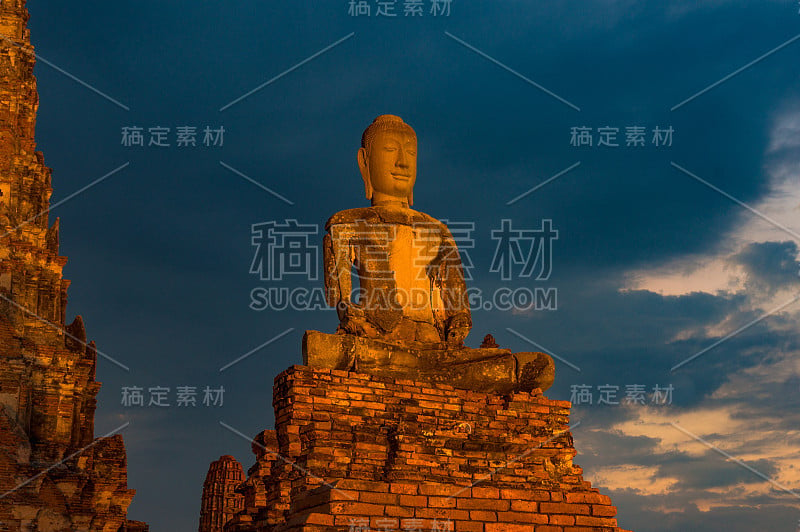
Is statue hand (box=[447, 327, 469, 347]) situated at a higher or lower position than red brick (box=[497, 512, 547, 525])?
higher

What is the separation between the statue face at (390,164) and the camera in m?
15.3

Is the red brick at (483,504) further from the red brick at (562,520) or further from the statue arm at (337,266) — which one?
the statue arm at (337,266)

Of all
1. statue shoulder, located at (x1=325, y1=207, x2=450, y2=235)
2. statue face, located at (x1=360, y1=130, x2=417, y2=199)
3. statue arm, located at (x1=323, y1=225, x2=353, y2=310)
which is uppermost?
statue face, located at (x1=360, y1=130, x2=417, y2=199)

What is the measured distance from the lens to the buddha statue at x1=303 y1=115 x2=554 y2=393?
42.7 ft

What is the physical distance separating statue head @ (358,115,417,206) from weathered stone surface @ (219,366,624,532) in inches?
148

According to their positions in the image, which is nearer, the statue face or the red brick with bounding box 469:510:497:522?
the red brick with bounding box 469:510:497:522

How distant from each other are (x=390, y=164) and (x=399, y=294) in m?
2.14

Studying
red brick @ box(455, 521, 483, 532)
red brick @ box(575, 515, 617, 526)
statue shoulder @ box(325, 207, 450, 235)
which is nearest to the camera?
red brick @ box(455, 521, 483, 532)

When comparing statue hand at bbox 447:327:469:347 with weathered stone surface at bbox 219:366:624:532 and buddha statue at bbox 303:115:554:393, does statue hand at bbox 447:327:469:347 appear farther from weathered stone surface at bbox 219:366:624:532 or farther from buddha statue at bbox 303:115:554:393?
weathered stone surface at bbox 219:366:624:532

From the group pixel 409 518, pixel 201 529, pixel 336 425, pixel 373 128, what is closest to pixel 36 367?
pixel 201 529

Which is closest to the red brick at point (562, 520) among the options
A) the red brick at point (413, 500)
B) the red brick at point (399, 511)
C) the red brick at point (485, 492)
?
the red brick at point (485, 492)

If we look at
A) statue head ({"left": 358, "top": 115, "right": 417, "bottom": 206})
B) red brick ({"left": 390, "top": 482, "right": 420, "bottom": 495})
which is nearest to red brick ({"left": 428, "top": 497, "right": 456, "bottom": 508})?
red brick ({"left": 390, "top": 482, "right": 420, "bottom": 495})

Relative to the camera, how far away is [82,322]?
1247 inches

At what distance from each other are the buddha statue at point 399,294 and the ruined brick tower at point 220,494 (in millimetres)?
15367
